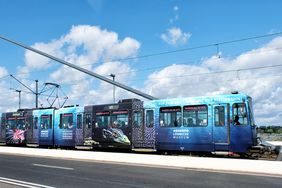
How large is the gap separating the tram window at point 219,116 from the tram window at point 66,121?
39.4ft

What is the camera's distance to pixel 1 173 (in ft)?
42.8

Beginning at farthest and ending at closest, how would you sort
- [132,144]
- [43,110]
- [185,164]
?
1. [43,110]
2. [132,144]
3. [185,164]

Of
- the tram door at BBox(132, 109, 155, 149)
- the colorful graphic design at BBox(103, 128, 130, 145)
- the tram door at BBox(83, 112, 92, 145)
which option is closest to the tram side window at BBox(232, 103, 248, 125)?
the tram door at BBox(132, 109, 155, 149)

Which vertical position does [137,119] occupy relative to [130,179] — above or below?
above

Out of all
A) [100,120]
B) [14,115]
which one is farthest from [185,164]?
[14,115]

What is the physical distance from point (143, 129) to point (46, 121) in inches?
416

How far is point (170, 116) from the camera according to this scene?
2059 cm

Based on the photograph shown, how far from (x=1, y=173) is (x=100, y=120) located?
465 inches

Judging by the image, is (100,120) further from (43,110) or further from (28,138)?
(28,138)

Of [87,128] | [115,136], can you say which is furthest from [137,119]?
[87,128]

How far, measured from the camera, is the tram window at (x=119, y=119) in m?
22.9

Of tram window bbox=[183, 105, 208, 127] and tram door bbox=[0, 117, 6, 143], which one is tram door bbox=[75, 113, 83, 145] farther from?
tram door bbox=[0, 117, 6, 143]

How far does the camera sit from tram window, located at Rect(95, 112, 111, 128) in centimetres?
2402

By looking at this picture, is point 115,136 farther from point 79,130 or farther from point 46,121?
point 46,121
